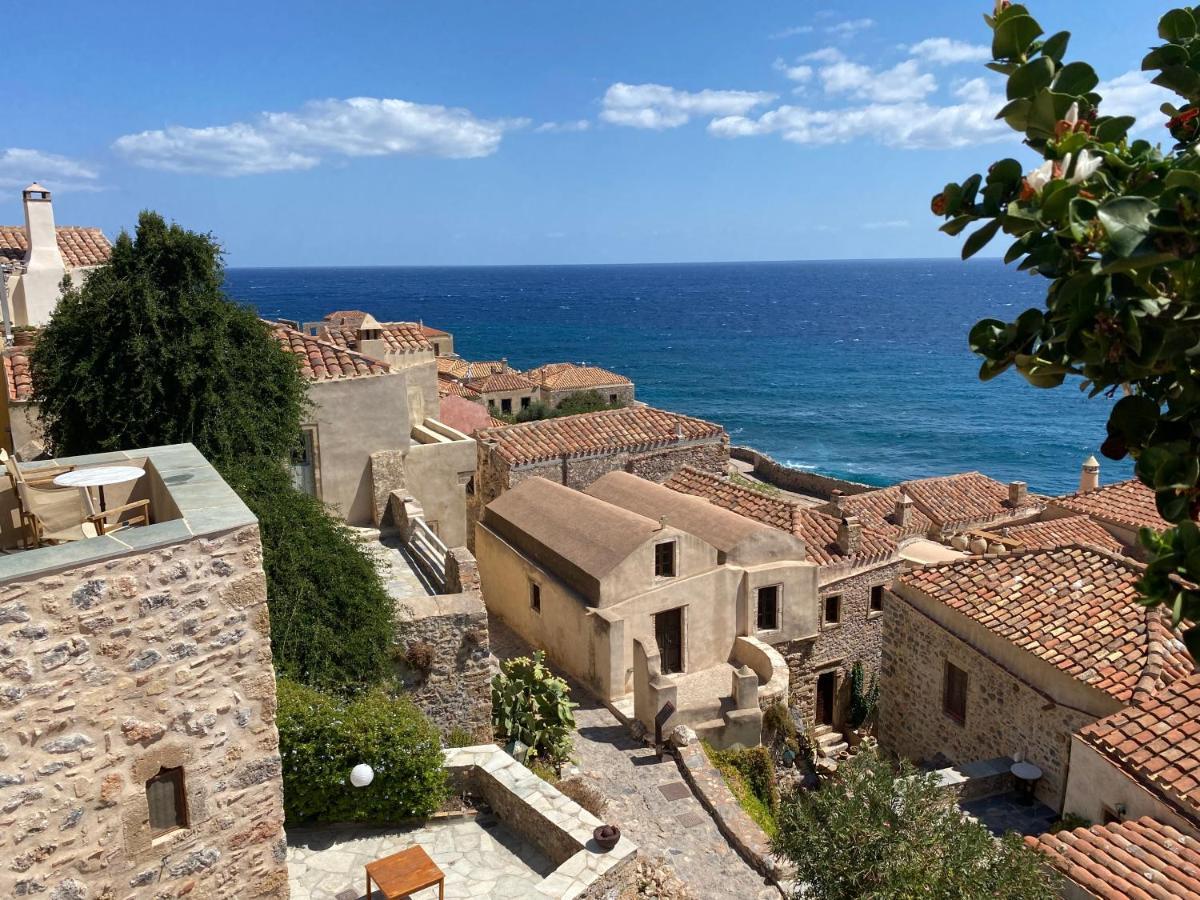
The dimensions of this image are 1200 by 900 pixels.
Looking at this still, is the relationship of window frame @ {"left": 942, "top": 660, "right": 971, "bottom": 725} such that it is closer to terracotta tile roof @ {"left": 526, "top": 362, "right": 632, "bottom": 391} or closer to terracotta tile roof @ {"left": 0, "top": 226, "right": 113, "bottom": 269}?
terracotta tile roof @ {"left": 0, "top": 226, "right": 113, "bottom": 269}

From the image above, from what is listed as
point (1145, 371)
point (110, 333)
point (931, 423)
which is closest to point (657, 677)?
point (110, 333)

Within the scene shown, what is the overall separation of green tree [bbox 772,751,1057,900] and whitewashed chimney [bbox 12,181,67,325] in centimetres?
2072

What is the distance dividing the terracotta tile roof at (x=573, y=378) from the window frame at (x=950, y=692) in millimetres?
43092

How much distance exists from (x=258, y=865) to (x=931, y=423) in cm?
8969

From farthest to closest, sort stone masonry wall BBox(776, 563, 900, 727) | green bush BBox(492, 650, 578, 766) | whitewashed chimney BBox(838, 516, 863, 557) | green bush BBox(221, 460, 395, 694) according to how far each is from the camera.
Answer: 1. whitewashed chimney BBox(838, 516, 863, 557)
2. stone masonry wall BBox(776, 563, 900, 727)
3. green bush BBox(492, 650, 578, 766)
4. green bush BBox(221, 460, 395, 694)

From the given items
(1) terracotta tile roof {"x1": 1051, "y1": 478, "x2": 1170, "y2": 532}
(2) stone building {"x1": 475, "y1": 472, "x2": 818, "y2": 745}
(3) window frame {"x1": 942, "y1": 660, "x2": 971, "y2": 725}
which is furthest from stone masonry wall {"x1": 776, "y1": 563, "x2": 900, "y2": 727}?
(1) terracotta tile roof {"x1": 1051, "y1": 478, "x2": 1170, "y2": 532}

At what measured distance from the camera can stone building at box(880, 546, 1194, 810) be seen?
12.8 meters

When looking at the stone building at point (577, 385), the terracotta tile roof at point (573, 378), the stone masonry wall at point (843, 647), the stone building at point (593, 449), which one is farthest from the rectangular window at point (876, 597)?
the terracotta tile roof at point (573, 378)

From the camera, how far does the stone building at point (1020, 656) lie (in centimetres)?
1277

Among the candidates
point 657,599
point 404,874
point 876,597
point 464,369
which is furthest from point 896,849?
point 464,369

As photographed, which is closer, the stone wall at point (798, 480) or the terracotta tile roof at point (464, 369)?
the stone wall at point (798, 480)

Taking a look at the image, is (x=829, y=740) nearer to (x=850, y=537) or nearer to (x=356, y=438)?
(x=850, y=537)

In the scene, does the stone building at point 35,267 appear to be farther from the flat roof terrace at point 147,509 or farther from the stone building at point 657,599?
the flat roof terrace at point 147,509

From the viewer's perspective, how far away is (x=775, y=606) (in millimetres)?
19531
